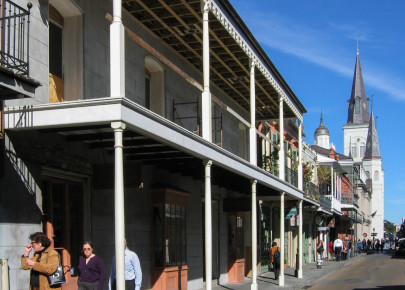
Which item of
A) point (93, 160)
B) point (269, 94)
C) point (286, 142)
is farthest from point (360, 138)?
point (93, 160)

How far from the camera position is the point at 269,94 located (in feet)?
66.7

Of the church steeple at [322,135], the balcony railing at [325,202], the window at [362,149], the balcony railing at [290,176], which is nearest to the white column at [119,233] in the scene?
the balcony railing at [290,176]

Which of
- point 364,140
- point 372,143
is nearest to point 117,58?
point 372,143

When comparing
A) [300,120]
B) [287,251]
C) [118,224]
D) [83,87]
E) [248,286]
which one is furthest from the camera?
[287,251]

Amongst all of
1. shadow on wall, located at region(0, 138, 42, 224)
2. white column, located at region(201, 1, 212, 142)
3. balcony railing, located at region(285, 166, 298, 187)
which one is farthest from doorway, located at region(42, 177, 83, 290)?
balcony railing, located at region(285, 166, 298, 187)

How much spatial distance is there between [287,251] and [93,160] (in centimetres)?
2082

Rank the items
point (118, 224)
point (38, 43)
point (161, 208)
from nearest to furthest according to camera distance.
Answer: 1. point (118, 224)
2. point (38, 43)
3. point (161, 208)

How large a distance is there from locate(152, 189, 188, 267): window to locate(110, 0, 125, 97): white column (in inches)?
226

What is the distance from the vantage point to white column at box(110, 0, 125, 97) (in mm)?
8930

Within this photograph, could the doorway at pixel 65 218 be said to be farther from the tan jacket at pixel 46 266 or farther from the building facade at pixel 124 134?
the tan jacket at pixel 46 266

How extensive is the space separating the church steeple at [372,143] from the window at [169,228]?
13130cm

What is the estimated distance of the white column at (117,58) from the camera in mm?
8930

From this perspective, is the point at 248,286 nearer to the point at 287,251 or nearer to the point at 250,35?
the point at 250,35

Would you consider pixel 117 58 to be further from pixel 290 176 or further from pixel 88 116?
pixel 290 176
